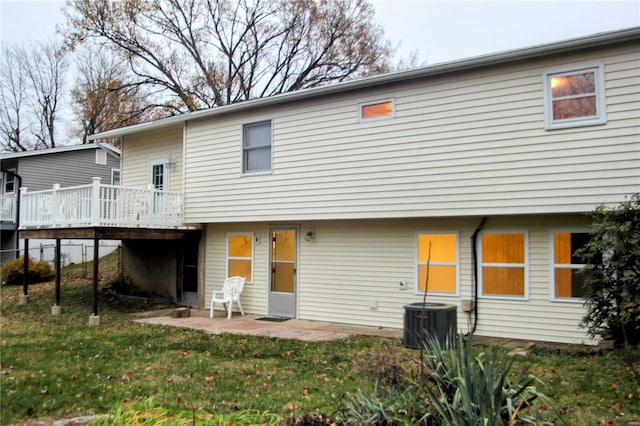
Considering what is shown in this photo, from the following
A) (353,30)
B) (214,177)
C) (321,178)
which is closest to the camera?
(321,178)

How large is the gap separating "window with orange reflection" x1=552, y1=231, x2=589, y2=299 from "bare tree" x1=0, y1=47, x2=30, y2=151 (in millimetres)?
33015

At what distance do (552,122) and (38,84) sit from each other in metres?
33.4

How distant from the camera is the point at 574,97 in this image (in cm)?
819

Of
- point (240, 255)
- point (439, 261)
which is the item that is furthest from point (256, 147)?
point (439, 261)

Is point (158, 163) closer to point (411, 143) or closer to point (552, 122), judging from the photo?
point (411, 143)

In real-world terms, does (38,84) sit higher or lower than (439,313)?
higher

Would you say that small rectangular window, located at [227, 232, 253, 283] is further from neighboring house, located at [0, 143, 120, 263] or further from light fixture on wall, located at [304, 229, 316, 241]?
neighboring house, located at [0, 143, 120, 263]

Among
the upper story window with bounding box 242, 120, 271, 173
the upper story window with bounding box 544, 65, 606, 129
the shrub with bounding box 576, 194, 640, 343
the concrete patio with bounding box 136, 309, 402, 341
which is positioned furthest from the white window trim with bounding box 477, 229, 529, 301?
the upper story window with bounding box 242, 120, 271, 173

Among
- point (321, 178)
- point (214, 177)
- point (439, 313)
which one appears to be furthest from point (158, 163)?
point (439, 313)

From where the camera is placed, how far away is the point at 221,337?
930 cm

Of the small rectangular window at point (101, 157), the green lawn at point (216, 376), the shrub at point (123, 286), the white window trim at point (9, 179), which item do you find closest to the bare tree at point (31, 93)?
the white window trim at point (9, 179)

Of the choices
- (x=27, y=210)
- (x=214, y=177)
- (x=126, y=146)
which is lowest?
(x=27, y=210)

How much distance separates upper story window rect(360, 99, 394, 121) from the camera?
9938mm

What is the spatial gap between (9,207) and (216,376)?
20.1 metres
